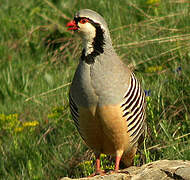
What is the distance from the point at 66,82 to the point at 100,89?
2.13 meters

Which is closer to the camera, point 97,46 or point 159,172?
point 159,172

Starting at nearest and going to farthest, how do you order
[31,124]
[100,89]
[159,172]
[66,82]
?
[159,172] → [100,89] → [31,124] → [66,82]

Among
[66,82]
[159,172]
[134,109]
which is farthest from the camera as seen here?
[66,82]

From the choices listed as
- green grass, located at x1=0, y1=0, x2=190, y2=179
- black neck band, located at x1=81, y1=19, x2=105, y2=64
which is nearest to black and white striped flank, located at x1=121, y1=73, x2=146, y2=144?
green grass, located at x1=0, y1=0, x2=190, y2=179

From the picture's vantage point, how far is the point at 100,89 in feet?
12.7

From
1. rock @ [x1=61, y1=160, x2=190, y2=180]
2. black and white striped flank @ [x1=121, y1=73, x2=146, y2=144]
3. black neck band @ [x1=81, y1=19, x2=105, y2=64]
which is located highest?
black neck band @ [x1=81, y1=19, x2=105, y2=64]

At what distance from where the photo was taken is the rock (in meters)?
3.37

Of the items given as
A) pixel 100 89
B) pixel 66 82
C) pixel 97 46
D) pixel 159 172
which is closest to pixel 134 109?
pixel 100 89

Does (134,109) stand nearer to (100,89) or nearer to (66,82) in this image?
(100,89)

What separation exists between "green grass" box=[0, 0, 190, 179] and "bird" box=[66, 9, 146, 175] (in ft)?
1.30

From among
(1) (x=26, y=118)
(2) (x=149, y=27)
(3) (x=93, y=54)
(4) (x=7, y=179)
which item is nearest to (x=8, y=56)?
(1) (x=26, y=118)

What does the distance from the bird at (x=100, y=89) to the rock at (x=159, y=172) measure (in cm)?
30

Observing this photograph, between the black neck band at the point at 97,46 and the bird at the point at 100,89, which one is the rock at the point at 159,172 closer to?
the bird at the point at 100,89

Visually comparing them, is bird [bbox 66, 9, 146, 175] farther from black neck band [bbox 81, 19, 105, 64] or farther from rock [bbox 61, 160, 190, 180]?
rock [bbox 61, 160, 190, 180]
